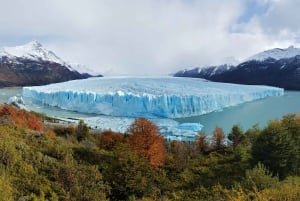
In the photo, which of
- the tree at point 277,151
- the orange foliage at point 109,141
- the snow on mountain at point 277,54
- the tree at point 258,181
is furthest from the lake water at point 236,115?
the snow on mountain at point 277,54

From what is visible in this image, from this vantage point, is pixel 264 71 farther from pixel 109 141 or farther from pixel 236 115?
pixel 109 141

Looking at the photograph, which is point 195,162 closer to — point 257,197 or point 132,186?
point 132,186

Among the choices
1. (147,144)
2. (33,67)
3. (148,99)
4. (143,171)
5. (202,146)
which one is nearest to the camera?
(143,171)

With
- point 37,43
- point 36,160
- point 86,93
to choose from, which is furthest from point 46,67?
point 36,160

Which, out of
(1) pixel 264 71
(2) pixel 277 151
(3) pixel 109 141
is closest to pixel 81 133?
(3) pixel 109 141

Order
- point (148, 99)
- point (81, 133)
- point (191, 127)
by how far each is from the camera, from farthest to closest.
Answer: point (148, 99)
point (191, 127)
point (81, 133)

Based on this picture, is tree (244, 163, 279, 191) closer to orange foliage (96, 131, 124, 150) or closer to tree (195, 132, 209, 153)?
orange foliage (96, 131, 124, 150)

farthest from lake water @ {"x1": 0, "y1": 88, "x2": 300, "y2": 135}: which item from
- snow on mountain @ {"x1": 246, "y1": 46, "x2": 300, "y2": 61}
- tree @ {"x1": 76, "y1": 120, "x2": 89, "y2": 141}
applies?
snow on mountain @ {"x1": 246, "y1": 46, "x2": 300, "y2": 61}

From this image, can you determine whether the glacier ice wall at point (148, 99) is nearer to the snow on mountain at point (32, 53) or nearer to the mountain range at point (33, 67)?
the mountain range at point (33, 67)
